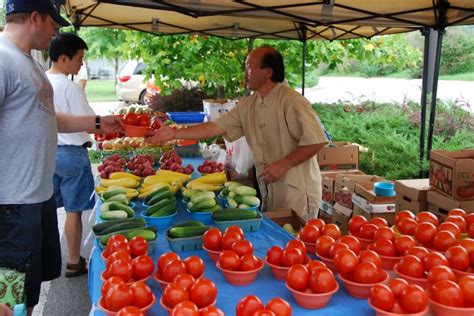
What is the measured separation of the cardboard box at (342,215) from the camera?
495cm

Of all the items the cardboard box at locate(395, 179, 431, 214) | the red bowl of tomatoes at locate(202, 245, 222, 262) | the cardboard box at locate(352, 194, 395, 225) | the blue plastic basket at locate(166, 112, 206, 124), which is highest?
the blue plastic basket at locate(166, 112, 206, 124)

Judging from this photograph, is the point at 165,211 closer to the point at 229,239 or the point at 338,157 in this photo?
the point at 229,239

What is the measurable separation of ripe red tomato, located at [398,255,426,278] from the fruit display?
2415 mm

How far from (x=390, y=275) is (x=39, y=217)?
183 cm

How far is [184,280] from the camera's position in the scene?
5.59 ft

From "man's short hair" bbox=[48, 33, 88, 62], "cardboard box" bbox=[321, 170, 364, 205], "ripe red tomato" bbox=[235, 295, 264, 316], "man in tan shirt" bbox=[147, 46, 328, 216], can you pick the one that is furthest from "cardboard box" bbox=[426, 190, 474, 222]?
"man's short hair" bbox=[48, 33, 88, 62]

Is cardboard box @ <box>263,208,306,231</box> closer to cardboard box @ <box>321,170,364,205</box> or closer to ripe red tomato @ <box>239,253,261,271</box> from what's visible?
ripe red tomato @ <box>239,253,261,271</box>

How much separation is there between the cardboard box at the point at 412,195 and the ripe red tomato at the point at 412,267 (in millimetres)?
2196

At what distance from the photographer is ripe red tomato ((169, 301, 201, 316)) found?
1454 mm

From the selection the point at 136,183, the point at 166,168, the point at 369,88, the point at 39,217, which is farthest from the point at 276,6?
the point at 369,88

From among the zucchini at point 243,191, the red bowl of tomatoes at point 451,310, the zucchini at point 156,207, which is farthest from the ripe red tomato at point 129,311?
the zucchini at point 243,191

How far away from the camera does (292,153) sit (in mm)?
3381

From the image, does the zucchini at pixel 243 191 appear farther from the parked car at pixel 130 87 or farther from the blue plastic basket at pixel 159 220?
the parked car at pixel 130 87

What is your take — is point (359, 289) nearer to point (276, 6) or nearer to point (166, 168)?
point (166, 168)
